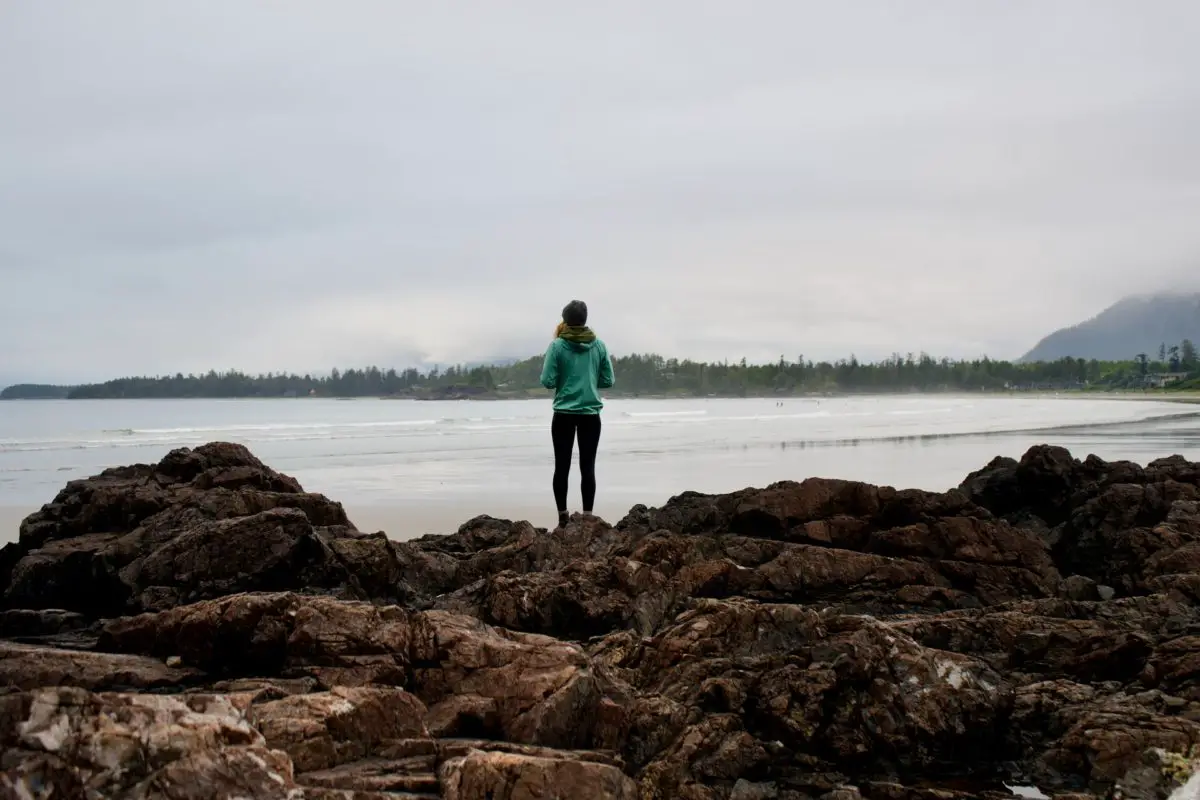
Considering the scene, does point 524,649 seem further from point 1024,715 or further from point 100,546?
point 100,546

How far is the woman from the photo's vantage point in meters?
11.6

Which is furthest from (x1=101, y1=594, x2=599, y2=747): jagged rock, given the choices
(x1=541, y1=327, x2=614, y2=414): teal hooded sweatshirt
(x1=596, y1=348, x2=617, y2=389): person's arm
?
(x1=596, y1=348, x2=617, y2=389): person's arm

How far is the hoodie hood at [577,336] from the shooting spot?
11.7 meters

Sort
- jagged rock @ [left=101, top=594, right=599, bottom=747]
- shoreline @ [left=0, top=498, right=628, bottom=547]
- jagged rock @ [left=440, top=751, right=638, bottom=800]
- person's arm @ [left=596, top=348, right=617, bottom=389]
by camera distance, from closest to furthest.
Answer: jagged rock @ [left=440, top=751, right=638, bottom=800] < jagged rock @ [left=101, top=594, right=599, bottom=747] < person's arm @ [left=596, top=348, right=617, bottom=389] < shoreline @ [left=0, top=498, right=628, bottom=547]

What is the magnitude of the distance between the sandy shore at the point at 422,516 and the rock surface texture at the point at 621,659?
3565 mm

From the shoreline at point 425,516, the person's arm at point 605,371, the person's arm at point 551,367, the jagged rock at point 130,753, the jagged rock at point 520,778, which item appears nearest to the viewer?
the jagged rock at point 130,753

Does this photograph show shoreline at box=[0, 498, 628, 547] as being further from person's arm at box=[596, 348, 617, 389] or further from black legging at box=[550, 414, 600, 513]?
person's arm at box=[596, 348, 617, 389]

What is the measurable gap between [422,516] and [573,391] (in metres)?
3.54

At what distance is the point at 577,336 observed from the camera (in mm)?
11703

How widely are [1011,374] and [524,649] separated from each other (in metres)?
183

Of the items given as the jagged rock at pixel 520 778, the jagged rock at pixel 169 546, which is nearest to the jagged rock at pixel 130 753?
the jagged rock at pixel 520 778

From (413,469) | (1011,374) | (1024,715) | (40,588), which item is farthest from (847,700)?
(1011,374)

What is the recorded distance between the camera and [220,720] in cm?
364

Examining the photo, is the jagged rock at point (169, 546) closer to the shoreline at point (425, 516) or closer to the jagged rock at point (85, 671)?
the jagged rock at point (85, 671)
